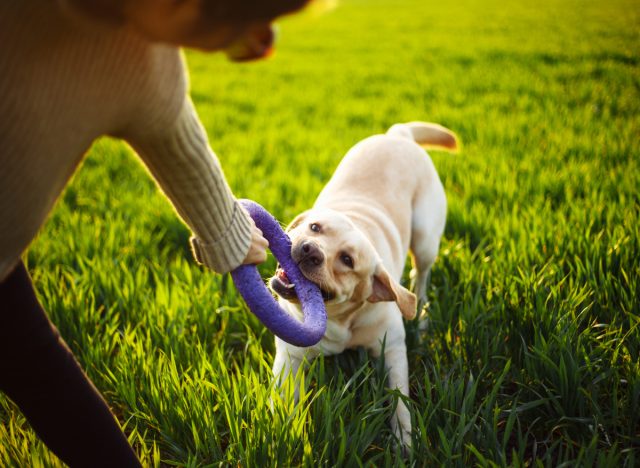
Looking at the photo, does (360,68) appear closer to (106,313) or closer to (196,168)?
(106,313)

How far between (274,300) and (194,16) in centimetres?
119

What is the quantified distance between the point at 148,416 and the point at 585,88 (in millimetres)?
7584

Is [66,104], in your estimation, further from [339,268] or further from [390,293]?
[390,293]

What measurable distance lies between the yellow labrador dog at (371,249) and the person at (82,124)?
0.88 m

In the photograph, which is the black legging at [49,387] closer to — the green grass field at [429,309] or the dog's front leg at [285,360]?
the green grass field at [429,309]

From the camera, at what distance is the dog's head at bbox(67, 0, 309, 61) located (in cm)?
105

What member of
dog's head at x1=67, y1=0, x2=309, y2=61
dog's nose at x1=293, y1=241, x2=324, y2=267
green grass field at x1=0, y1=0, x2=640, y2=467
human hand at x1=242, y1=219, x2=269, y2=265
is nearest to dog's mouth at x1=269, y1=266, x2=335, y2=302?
dog's nose at x1=293, y1=241, x2=324, y2=267

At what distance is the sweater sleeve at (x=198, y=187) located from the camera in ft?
4.56

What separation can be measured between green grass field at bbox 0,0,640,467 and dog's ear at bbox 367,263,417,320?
293mm

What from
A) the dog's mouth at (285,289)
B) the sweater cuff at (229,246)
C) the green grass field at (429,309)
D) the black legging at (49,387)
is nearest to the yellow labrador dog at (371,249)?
the dog's mouth at (285,289)

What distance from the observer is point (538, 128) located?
6.13 m

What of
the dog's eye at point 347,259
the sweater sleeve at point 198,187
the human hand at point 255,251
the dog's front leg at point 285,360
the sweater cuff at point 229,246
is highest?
the sweater sleeve at point 198,187

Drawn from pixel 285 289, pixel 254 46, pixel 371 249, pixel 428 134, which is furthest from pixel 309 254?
pixel 428 134

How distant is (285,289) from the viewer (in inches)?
96.2
